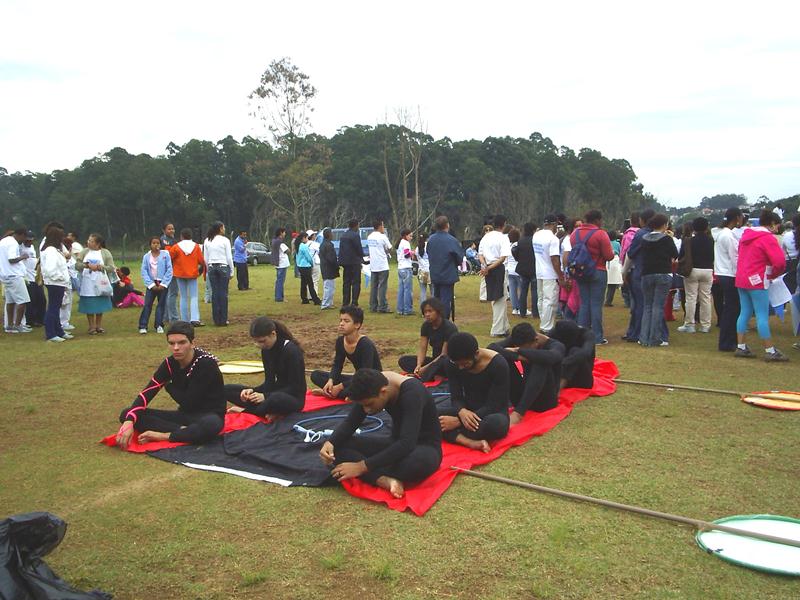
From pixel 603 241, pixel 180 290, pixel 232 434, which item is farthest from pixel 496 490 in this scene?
pixel 180 290

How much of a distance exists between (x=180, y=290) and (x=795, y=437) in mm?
10945

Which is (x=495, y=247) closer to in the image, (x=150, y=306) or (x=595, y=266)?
(x=595, y=266)

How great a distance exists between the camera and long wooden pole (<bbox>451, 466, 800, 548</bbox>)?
3.97 m

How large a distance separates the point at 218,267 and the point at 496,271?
5824 mm

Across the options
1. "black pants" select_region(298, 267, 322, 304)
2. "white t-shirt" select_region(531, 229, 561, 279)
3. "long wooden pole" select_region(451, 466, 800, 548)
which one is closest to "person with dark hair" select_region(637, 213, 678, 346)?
"white t-shirt" select_region(531, 229, 561, 279)

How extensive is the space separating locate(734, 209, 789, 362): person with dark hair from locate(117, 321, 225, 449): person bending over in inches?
282

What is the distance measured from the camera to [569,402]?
7355mm

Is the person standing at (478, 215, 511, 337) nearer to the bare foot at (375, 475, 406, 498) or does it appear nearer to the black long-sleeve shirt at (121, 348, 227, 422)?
the black long-sleeve shirt at (121, 348, 227, 422)

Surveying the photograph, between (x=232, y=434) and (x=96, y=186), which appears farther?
(x=96, y=186)

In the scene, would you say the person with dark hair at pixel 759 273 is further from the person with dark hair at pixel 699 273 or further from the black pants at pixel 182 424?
the black pants at pixel 182 424

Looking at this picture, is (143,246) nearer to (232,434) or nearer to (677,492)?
(232,434)

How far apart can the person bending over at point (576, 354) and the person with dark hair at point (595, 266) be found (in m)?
2.99

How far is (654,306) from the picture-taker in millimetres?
10820

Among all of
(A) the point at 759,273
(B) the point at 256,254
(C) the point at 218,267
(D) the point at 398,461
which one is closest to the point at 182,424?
(D) the point at 398,461
